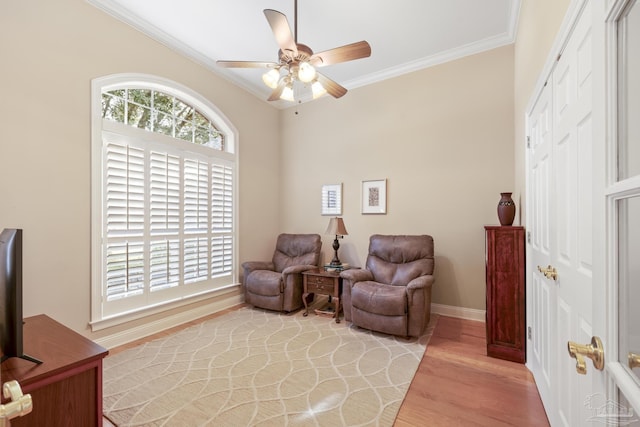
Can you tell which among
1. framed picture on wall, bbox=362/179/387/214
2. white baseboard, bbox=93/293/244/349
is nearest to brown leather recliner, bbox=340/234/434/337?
A: framed picture on wall, bbox=362/179/387/214

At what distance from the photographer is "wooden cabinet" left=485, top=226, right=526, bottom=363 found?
2379 mm

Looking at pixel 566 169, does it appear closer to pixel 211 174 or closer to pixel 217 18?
pixel 217 18

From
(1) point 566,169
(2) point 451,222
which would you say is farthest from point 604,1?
(2) point 451,222

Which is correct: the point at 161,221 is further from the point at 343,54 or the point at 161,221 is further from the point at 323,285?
the point at 343,54

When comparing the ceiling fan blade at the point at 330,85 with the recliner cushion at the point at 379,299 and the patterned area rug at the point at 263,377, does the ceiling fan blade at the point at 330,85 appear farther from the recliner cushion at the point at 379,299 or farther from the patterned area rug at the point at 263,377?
the patterned area rug at the point at 263,377

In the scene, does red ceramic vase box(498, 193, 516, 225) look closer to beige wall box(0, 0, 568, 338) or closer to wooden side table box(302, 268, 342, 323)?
beige wall box(0, 0, 568, 338)

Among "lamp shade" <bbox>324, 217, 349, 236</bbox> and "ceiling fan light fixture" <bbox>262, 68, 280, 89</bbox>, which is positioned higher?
"ceiling fan light fixture" <bbox>262, 68, 280, 89</bbox>

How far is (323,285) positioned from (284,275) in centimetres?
52

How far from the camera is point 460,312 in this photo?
3.54m

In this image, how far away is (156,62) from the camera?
3162 millimetres

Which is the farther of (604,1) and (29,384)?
(29,384)

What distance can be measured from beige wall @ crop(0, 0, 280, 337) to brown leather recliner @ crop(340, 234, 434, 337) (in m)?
2.61

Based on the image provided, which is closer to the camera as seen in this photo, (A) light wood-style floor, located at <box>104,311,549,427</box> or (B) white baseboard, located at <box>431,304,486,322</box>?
(A) light wood-style floor, located at <box>104,311,549,427</box>

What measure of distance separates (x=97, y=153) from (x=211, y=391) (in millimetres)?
2356
